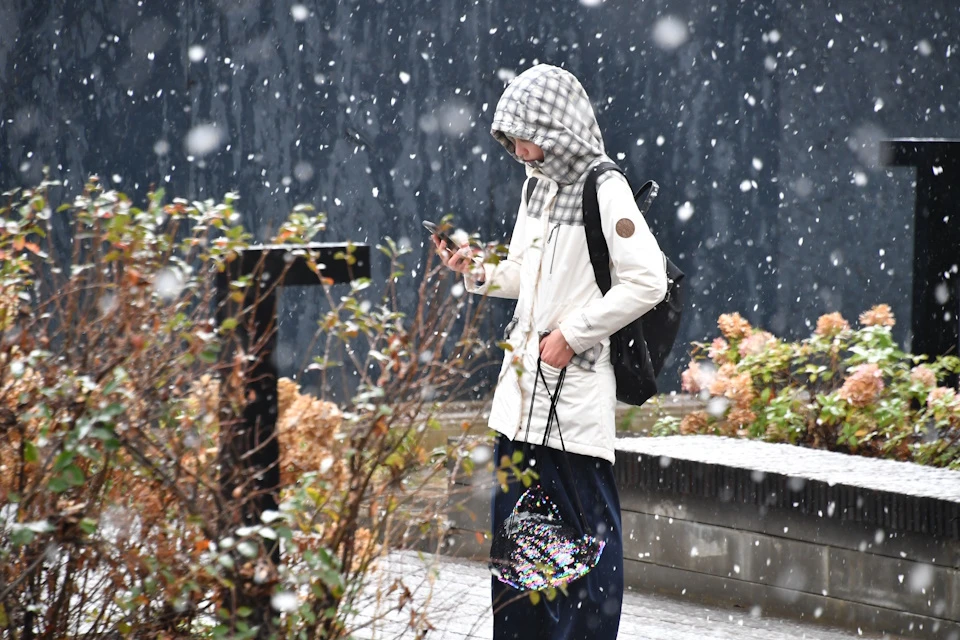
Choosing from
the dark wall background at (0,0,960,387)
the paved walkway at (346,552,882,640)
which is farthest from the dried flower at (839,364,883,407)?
the dark wall background at (0,0,960,387)

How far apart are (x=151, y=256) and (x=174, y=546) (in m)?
0.68

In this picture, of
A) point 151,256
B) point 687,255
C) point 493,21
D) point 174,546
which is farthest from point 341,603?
point 687,255

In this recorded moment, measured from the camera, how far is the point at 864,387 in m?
5.97

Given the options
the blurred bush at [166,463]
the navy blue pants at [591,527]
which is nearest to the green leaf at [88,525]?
the blurred bush at [166,463]

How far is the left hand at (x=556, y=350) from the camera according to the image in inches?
148

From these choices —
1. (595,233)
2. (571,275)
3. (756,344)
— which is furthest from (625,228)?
(756,344)

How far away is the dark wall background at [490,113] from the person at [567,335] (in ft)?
14.0

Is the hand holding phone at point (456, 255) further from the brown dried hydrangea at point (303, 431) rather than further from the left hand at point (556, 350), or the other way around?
the brown dried hydrangea at point (303, 431)

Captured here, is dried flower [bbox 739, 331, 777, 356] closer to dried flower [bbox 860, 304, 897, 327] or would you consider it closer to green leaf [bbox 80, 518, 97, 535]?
dried flower [bbox 860, 304, 897, 327]

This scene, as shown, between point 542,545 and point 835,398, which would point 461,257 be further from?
point 835,398

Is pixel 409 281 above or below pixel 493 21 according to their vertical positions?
below

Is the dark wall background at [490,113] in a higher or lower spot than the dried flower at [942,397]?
higher

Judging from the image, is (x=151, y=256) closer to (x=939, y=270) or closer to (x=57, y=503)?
(x=57, y=503)

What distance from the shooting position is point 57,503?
2.96 m
